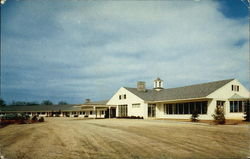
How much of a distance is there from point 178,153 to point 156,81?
3608cm

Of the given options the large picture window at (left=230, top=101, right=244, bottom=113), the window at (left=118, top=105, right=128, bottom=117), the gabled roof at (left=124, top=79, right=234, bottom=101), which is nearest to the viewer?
the large picture window at (left=230, top=101, right=244, bottom=113)

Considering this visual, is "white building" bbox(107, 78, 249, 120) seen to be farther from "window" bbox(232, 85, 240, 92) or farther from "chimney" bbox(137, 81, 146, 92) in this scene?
"chimney" bbox(137, 81, 146, 92)

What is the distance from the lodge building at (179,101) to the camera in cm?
2747

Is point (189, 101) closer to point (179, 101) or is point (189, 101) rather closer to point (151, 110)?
point (179, 101)

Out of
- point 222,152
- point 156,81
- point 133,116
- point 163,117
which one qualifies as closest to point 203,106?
point 163,117

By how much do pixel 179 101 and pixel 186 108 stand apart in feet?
4.50

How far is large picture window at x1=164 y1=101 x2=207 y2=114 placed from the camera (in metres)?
28.2

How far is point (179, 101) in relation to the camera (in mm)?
31422

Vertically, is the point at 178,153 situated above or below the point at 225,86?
below

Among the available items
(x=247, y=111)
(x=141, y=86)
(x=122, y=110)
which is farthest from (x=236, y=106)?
A: (x=122, y=110)

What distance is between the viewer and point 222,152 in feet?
26.0

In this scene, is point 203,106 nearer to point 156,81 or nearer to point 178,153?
point 156,81

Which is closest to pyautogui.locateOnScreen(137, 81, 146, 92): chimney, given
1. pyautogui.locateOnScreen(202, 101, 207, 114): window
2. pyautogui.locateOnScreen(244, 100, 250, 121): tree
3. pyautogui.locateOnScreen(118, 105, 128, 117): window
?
pyautogui.locateOnScreen(118, 105, 128, 117): window

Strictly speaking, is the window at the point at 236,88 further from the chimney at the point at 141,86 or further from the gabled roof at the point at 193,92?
the chimney at the point at 141,86
